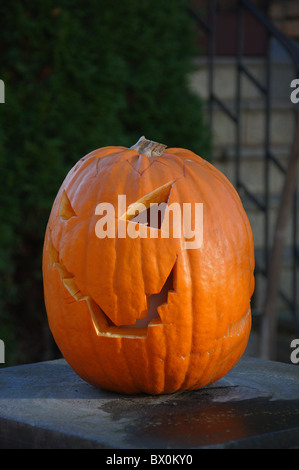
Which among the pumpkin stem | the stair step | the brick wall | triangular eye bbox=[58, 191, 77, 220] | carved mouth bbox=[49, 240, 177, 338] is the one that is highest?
the brick wall

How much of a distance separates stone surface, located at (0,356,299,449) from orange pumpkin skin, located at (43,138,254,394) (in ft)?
0.22

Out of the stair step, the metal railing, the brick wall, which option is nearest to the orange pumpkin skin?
the metal railing

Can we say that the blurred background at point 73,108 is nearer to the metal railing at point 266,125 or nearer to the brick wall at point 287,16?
the metal railing at point 266,125

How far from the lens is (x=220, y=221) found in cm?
170

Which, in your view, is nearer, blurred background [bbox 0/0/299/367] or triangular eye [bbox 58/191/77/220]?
triangular eye [bbox 58/191/77/220]

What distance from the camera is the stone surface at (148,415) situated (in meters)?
1.41

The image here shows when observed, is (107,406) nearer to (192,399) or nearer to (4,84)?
(192,399)

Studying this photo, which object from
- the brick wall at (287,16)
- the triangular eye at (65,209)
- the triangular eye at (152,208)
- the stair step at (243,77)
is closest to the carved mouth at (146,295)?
the triangular eye at (152,208)

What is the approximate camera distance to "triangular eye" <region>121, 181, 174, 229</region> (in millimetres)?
1676

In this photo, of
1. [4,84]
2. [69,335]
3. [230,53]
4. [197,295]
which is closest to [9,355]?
[4,84]

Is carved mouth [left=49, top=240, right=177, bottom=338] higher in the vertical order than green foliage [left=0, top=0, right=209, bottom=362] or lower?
lower

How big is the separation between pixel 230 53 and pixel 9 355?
3969 millimetres

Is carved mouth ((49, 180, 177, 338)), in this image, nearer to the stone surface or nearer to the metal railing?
the stone surface

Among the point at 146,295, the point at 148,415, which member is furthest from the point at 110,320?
the point at 148,415
